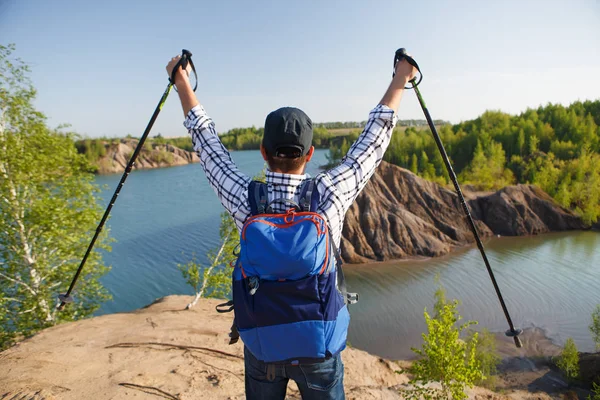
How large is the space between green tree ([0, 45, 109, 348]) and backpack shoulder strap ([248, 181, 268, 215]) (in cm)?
1041

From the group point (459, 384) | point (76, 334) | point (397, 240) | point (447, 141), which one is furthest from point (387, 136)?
point (447, 141)

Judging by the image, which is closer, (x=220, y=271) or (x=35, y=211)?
(x=35, y=211)

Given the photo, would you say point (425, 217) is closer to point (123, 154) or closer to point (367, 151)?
point (367, 151)

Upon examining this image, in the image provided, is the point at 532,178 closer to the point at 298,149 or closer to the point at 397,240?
the point at 397,240

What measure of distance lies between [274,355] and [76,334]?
8979mm

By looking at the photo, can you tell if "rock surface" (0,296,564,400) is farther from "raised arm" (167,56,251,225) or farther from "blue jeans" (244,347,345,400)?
"raised arm" (167,56,251,225)

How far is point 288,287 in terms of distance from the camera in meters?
1.54

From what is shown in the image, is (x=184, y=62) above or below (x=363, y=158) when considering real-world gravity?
above

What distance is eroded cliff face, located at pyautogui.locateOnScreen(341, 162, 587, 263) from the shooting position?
103ft

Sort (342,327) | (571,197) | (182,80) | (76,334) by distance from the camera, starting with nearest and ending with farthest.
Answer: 1. (342,327)
2. (182,80)
3. (76,334)
4. (571,197)

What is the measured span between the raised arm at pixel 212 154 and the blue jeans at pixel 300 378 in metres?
0.74

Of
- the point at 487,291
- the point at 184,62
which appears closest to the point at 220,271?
the point at 184,62

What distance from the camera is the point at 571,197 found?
40062mm

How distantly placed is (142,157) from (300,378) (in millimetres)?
95823
